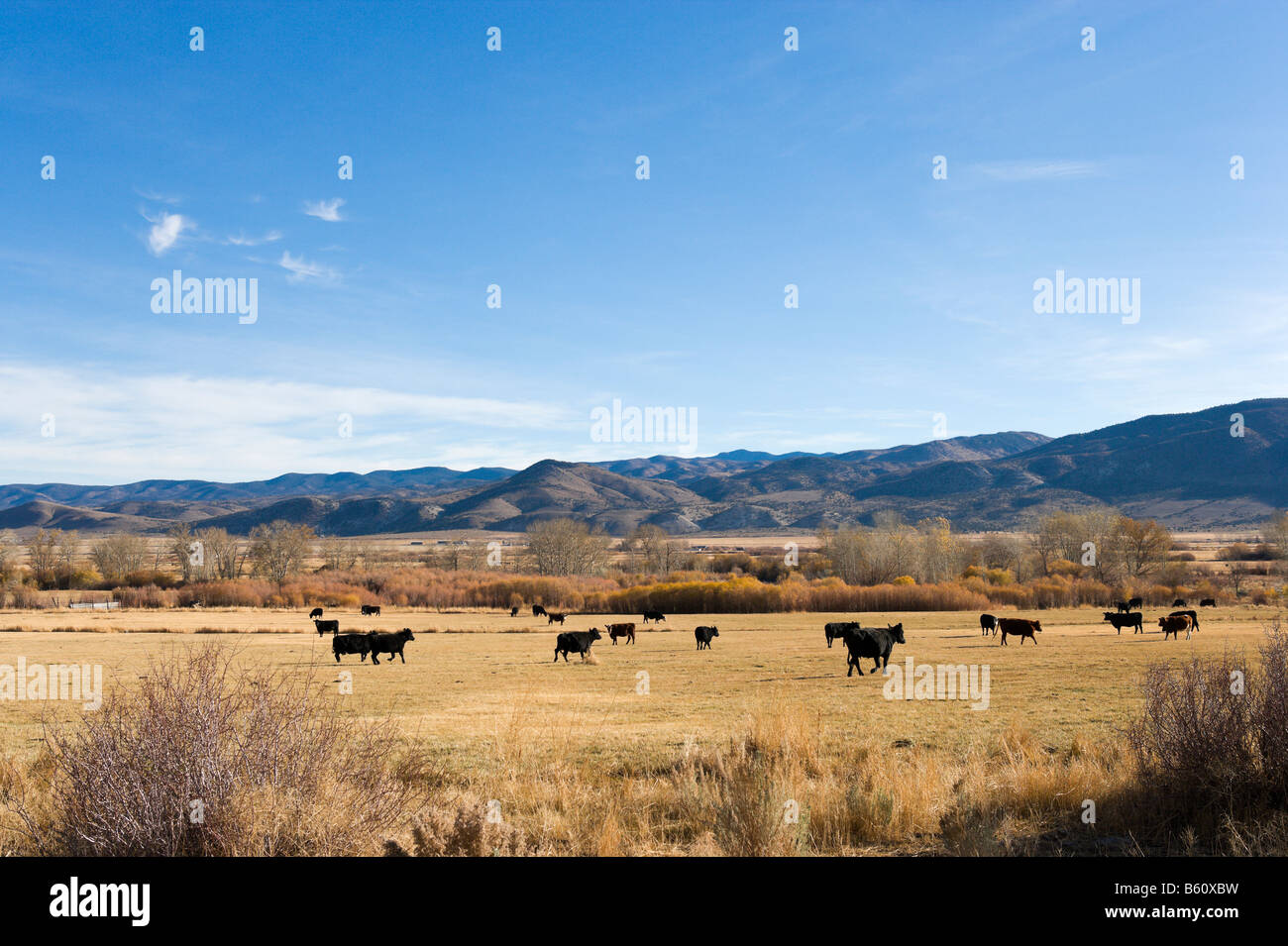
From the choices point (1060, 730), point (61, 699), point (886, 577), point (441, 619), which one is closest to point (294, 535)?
point (441, 619)

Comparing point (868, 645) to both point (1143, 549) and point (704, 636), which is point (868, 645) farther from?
point (1143, 549)

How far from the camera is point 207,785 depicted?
23.3 ft

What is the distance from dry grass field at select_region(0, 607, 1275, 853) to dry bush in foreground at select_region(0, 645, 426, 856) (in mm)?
1293

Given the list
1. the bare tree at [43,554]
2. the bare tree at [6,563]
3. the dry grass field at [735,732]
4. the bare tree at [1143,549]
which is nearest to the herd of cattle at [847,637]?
the dry grass field at [735,732]

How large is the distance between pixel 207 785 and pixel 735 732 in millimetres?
10080

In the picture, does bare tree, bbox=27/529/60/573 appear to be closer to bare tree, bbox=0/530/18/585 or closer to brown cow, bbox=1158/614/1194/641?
bare tree, bbox=0/530/18/585

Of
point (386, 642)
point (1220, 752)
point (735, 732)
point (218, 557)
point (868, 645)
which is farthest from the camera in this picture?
point (218, 557)

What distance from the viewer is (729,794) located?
9242 mm

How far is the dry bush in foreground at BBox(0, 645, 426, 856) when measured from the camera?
7.04 metres

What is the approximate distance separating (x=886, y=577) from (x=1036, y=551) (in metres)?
27.6

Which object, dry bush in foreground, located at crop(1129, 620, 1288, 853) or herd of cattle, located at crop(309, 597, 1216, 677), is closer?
dry bush in foreground, located at crop(1129, 620, 1288, 853)

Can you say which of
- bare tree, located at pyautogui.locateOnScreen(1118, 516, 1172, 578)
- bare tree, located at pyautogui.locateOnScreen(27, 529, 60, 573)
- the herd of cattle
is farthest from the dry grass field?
bare tree, located at pyautogui.locateOnScreen(27, 529, 60, 573)

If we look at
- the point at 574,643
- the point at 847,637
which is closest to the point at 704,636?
the point at 574,643
